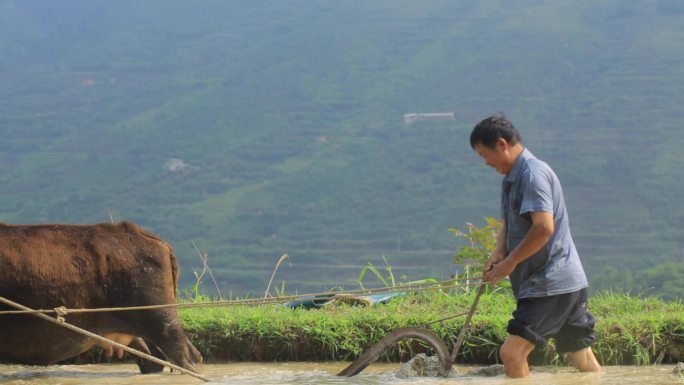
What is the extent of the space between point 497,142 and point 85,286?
3.09 metres

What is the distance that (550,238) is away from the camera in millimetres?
6266

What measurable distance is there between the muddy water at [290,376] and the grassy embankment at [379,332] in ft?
0.58

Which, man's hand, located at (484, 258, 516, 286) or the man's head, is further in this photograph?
the man's head

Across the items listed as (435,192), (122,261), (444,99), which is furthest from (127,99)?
(122,261)

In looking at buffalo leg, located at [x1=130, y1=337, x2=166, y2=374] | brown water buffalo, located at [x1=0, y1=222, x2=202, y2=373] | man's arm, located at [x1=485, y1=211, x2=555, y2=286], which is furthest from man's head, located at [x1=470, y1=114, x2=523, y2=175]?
buffalo leg, located at [x1=130, y1=337, x2=166, y2=374]

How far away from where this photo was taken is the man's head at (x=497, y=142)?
625 cm

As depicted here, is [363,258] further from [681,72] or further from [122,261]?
[122,261]

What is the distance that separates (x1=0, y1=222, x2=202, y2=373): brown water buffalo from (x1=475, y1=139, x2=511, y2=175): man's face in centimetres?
263

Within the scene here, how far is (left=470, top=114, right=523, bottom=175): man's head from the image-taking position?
6.25m

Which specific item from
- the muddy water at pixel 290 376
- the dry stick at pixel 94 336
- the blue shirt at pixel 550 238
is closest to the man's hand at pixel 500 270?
the blue shirt at pixel 550 238

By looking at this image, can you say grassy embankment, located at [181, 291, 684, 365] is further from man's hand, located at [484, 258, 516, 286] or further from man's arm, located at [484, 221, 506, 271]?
man's hand, located at [484, 258, 516, 286]

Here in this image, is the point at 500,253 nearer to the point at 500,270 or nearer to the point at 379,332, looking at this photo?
the point at 500,270

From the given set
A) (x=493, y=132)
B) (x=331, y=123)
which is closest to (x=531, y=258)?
(x=493, y=132)

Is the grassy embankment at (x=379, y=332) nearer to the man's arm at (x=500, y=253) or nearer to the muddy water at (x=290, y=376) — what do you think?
the muddy water at (x=290, y=376)
